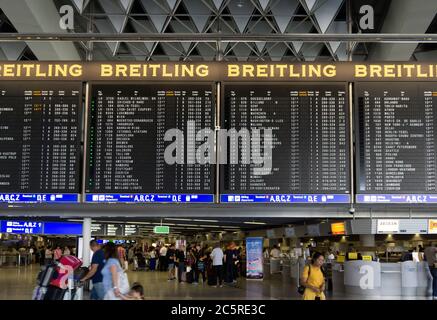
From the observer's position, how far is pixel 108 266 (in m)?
7.46

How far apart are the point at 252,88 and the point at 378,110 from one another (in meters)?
2.29

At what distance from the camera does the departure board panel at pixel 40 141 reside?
10828mm

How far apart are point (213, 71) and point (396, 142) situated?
3.52 metres

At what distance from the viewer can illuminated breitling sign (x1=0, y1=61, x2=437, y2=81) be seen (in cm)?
1114

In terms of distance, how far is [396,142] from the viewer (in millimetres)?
10852

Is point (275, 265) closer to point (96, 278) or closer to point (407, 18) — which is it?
point (407, 18)

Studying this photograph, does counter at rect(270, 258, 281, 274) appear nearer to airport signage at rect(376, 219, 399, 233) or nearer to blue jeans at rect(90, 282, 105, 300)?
airport signage at rect(376, 219, 399, 233)

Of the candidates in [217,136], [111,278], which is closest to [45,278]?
[111,278]

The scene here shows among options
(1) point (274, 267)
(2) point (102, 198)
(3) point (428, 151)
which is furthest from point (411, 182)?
(1) point (274, 267)

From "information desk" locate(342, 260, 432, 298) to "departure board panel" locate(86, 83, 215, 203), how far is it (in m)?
7.55

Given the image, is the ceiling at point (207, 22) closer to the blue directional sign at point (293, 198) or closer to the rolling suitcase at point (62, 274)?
the blue directional sign at point (293, 198)

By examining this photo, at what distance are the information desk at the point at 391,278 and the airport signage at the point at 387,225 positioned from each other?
435 centimetres

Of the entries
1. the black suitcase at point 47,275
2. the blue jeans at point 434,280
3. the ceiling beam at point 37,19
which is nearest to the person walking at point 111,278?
the black suitcase at point 47,275

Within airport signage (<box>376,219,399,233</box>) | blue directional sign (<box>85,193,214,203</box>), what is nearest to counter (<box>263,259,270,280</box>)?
airport signage (<box>376,219,399,233</box>)
